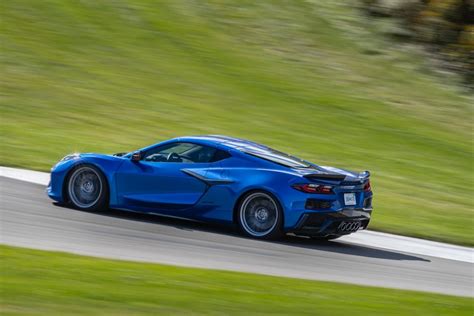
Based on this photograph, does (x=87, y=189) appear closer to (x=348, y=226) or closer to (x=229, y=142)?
(x=229, y=142)

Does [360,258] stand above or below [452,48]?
below

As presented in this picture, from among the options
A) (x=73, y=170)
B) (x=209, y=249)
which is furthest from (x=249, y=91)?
(x=209, y=249)

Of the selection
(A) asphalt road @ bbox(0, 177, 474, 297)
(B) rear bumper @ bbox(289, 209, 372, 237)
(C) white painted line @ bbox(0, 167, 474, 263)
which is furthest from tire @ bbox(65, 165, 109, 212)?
(C) white painted line @ bbox(0, 167, 474, 263)

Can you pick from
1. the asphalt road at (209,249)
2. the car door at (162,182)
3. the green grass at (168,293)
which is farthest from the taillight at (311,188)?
the green grass at (168,293)

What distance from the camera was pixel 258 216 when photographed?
34.8 feet

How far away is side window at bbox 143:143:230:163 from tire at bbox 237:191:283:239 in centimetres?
67

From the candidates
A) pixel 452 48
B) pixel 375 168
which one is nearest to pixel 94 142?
pixel 375 168

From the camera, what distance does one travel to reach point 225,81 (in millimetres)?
23469

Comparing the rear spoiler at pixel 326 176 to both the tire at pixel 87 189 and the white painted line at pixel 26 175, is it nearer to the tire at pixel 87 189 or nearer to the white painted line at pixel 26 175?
the tire at pixel 87 189

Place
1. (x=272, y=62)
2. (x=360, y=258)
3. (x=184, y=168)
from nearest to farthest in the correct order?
(x=360, y=258) < (x=184, y=168) < (x=272, y=62)

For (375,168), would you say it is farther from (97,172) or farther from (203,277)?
(203,277)

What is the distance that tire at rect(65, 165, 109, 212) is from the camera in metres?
11.2

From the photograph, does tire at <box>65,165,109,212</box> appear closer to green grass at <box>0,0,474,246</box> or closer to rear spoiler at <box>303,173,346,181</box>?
rear spoiler at <box>303,173,346,181</box>

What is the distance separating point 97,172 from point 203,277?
3.81 m
